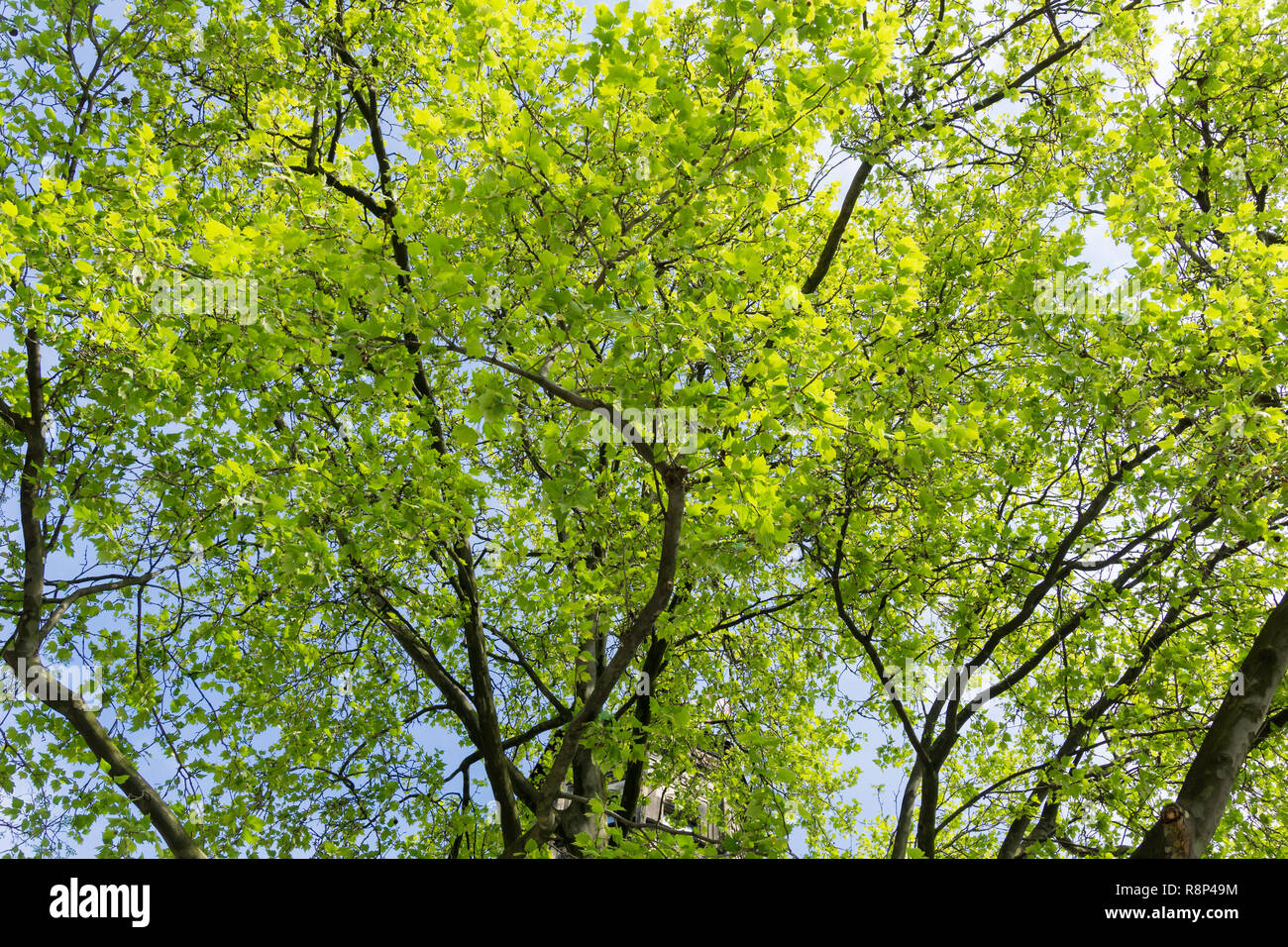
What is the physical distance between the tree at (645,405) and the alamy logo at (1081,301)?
0.13 feet

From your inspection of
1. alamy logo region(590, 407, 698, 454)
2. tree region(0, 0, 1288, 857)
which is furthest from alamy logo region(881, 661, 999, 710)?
alamy logo region(590, 407, 698, 454)

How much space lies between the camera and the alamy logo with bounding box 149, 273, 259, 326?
17.3ft

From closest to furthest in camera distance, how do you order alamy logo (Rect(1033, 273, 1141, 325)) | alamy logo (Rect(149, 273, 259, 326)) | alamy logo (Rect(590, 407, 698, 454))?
alamy logo (Rect(590, 407, 698, 454))
alamy logo (Rect(149, 273, 259, 326))
alamy logo (Rect(1033, 273, 1141, 325))

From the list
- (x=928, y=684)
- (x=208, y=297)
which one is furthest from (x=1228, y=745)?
(x=208, y=297)

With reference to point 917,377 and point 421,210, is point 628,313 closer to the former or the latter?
point 917,377

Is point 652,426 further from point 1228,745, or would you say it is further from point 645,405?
point 1228,745
